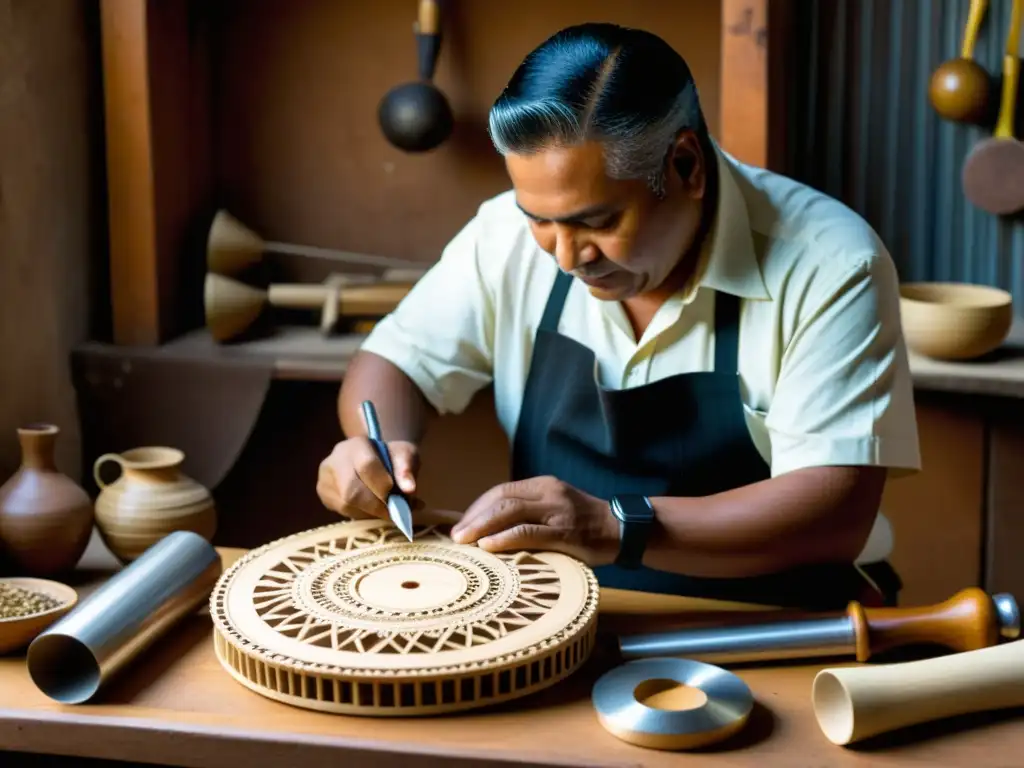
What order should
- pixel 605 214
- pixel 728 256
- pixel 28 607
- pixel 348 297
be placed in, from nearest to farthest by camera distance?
pixel 28 607 → pixel 605 214 → pixel 728 256 → pixel 348 297

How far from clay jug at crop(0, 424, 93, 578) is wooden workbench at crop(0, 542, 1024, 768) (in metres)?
0.51

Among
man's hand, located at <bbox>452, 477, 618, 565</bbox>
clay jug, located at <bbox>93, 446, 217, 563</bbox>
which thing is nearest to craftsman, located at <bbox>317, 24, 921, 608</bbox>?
man's hand, located at <bbox>452, 477, 618, 565</bbox>

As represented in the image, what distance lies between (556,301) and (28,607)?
1.13 m

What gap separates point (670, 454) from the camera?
2.34 metres

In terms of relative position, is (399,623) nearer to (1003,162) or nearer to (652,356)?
(652,356)

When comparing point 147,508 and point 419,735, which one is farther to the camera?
point 147,508

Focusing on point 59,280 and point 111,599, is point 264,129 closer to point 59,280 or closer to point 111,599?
point 59,280

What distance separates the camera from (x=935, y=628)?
1.78 meters

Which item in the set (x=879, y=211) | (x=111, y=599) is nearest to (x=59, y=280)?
(x=111, y=599)

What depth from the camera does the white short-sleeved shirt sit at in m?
2.13

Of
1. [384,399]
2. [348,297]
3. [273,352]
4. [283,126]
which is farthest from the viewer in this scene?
[283,126]

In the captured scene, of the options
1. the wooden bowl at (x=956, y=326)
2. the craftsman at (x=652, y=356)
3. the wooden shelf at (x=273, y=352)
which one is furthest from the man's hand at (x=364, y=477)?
the wooden bowl at (x=956, y=326)

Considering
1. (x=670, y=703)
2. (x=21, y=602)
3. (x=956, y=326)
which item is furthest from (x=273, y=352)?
(x=670, y=703)

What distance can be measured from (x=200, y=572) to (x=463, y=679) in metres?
0.55
